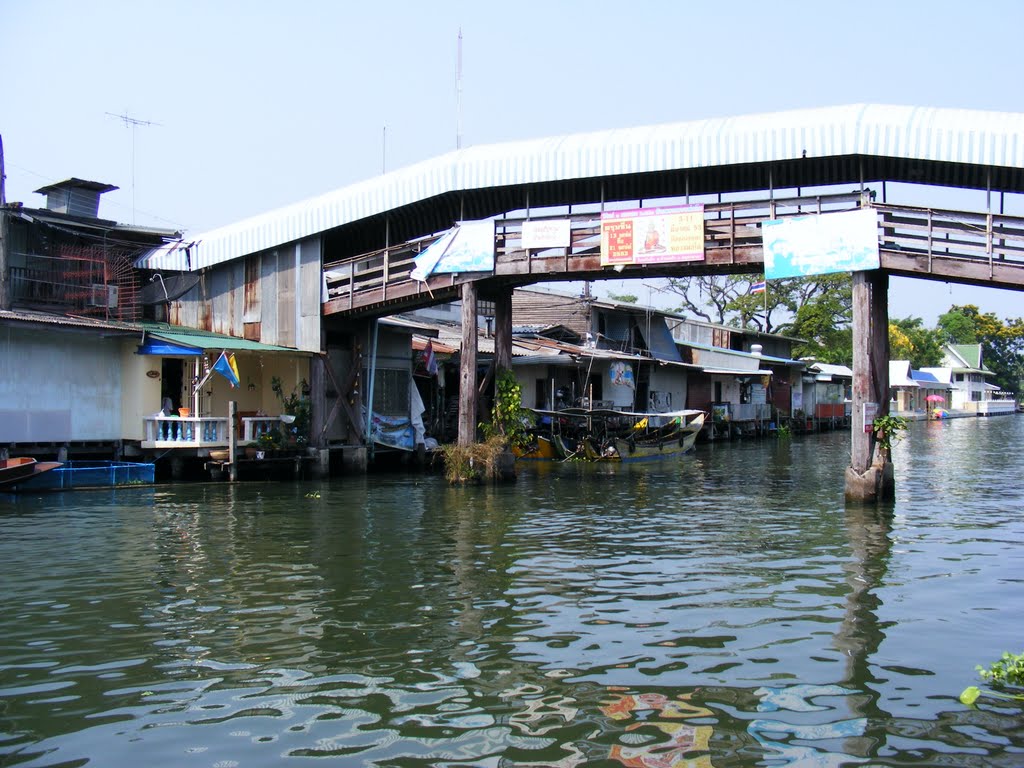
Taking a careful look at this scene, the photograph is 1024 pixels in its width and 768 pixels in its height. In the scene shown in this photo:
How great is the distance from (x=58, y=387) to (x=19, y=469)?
9.58ft

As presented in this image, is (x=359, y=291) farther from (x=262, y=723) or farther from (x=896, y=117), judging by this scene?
(x=262, y=723)

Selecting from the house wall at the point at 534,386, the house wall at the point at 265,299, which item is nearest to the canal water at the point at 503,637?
the house wall at the point at 265,299

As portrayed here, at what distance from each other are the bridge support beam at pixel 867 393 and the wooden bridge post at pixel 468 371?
8310 mm

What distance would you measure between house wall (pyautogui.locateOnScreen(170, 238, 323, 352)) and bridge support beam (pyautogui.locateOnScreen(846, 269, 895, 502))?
13.1 meters

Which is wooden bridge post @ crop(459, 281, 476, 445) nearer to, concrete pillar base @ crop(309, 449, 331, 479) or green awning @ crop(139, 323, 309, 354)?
concrete pillar base @ crop(309, 449, 331, 479)

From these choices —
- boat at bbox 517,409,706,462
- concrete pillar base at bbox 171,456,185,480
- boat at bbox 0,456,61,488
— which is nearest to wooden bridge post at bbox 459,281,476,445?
boat at bbox 517,409,706,462

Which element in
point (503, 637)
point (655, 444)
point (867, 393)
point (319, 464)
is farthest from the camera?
point (655, 444)

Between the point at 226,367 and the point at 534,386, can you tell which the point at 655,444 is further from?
the point at 226,367

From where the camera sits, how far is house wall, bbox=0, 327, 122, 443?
63.0ft

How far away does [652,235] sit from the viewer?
62.1 ft

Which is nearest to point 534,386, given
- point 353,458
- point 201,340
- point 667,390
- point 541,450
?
point 541,450

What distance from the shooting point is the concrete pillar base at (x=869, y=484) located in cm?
1645

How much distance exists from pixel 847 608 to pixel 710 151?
1107 cm

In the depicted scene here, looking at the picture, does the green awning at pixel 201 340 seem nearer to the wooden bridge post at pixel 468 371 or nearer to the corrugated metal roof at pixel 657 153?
the corrugated metal roof at pixel 657 153
